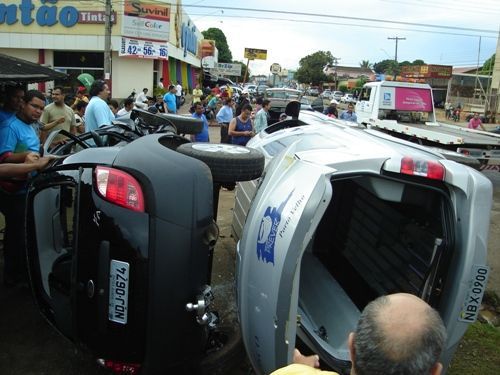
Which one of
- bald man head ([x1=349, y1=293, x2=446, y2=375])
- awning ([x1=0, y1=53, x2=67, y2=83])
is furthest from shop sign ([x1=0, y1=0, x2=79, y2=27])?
bald man head ([x1=349, y1=293, x2=446, y2=375])

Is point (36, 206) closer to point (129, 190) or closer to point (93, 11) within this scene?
point (129, 190)

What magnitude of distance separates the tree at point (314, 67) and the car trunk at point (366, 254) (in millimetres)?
89941

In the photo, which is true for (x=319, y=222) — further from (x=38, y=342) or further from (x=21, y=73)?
(x=21, y=73)

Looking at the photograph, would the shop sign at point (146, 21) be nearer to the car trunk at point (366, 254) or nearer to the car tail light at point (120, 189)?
the car trunk at point (366, 254)

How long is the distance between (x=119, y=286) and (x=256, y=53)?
59.1 m

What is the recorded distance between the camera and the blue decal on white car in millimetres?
2553

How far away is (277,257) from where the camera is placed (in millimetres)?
2451

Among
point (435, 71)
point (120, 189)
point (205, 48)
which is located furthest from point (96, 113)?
point (435, 71)

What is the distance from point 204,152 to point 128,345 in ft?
4.35

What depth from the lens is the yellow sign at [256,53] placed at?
52594 millimetres

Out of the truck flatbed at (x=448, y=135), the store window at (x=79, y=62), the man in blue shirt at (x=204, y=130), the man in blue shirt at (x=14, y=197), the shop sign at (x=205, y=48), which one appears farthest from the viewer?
the shop sign at (x=205, y=48)

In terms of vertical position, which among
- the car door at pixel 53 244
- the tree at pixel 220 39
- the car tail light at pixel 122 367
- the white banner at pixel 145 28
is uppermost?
the tree at pixel 220 39

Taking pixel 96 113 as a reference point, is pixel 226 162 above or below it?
below

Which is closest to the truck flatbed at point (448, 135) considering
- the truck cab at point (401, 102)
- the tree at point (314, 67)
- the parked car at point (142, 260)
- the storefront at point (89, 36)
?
the truck cab at point (401, 102)
